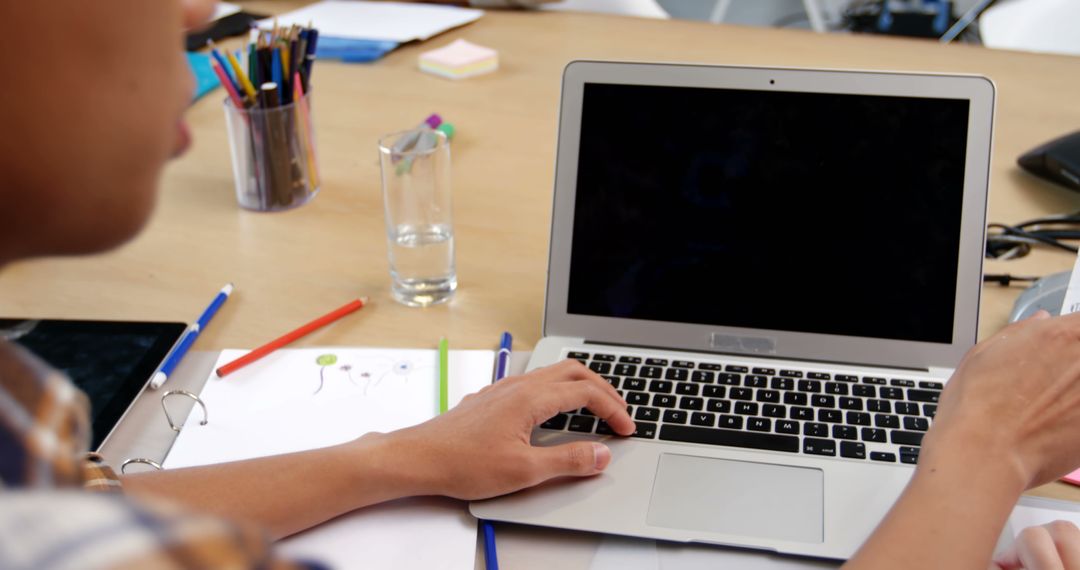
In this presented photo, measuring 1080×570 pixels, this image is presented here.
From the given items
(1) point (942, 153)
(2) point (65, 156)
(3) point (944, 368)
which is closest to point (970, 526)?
(3) point (944, 368)

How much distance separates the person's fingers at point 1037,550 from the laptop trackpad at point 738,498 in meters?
0.13

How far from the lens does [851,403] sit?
81 cm

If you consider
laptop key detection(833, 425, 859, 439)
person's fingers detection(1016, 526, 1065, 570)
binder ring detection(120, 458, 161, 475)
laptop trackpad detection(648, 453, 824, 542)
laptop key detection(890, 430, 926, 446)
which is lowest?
binder ring detection(120, 458, 161, 475)

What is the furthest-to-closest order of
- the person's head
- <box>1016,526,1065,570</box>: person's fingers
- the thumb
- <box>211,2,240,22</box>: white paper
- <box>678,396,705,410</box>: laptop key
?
<box>211,2,240,22</box>: white paper, <box>678,396,705,410</box>: laptop key, the thumb, <box>1016,526,1065,570</box>: person's fingers, the person's head

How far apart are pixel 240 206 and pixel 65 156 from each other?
0.83m

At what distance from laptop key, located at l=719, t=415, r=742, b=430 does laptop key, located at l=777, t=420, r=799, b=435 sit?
0.03 m

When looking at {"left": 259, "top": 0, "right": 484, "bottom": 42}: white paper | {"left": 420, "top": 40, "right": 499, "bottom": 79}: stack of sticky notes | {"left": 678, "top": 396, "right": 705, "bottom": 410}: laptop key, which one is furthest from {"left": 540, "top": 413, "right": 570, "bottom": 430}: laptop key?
{"left": 259, "top": 0, "right": 484, "bottom": 42}: white paper

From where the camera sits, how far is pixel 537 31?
187cm

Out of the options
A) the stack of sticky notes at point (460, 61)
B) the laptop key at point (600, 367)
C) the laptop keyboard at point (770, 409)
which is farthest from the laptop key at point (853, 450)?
the stack of sticky notes at point (460, 61)

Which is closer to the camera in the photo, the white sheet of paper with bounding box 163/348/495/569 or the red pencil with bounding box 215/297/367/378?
the white sheet of paper with bounding box 163/348/495/569

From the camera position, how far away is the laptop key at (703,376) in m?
0.85

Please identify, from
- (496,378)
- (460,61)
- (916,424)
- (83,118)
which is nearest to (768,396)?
(916,424)

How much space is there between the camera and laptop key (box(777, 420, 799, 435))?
0.78 metres

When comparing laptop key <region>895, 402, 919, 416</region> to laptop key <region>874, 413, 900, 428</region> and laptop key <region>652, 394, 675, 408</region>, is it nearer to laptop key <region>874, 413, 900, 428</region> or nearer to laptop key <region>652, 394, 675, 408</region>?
laptop key <region>874, 413, 900, 428</region>
